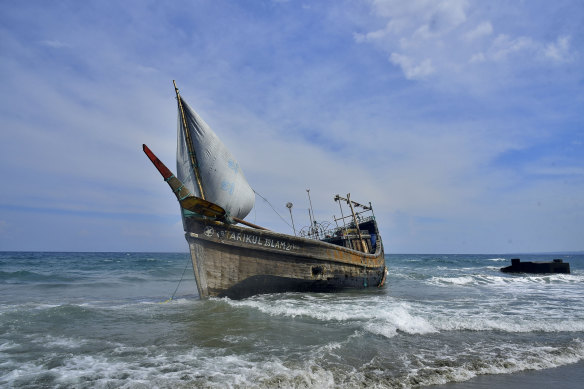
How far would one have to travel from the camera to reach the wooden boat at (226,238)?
381 inches

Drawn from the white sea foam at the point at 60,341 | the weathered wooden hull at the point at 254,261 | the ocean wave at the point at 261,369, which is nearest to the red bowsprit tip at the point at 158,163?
the weathered wooden hull at the point at 254,261

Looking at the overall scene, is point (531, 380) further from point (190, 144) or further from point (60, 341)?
point (190, 144)

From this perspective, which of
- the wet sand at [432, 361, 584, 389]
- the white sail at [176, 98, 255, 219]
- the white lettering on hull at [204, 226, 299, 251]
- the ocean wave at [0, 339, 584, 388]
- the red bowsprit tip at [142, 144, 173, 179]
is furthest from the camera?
the white sail at [176, 98, 255, 219]

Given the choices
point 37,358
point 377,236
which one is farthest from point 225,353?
point 377,236

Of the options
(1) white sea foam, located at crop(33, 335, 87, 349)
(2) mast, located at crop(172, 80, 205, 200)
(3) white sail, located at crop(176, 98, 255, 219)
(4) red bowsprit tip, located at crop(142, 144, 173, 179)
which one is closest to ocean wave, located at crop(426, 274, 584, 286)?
(3) white sail, located at crop(176, 98, 255, 219)

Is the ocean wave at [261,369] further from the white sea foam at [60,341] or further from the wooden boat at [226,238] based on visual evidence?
the wooden boat at [226,238]

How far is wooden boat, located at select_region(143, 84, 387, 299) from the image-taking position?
9688 mm

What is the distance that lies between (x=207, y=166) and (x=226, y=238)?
93.5 inches

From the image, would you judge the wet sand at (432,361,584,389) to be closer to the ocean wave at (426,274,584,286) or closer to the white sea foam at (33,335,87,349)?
the white sea foam at (33,335,87,349)

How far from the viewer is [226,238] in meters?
9.88

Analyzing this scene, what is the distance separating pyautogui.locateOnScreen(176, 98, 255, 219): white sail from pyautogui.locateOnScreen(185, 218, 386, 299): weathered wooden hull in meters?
0.94

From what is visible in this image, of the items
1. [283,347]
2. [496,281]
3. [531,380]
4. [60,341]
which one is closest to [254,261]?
[283,347]

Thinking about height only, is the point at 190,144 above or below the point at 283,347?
above

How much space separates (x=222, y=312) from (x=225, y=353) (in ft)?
10.3
